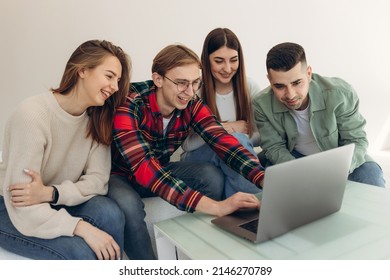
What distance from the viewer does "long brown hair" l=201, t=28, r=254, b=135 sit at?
5.64 feet

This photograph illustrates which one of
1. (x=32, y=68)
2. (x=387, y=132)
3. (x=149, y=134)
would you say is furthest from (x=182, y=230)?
(x=387, y=132)

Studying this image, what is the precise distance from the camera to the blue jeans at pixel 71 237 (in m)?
1.04

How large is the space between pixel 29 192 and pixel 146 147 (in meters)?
0.36

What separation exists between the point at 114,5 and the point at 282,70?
110 cm

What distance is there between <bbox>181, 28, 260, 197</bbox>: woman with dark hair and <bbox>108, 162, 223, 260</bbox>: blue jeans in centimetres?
12

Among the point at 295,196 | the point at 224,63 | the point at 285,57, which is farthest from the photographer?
the point at 224,63

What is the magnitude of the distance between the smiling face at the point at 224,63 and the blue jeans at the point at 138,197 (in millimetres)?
439

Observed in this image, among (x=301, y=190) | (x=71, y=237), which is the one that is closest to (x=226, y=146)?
(x=301, y=190)

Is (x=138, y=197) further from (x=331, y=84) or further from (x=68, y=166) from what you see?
(x=331, y=84)

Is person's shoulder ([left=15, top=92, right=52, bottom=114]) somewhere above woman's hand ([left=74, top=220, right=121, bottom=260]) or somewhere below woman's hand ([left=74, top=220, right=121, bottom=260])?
above

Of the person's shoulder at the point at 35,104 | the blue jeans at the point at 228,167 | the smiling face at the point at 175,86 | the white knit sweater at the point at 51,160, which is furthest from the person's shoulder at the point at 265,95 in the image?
the person's shoulder at the point at 35,104

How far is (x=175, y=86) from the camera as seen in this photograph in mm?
1352

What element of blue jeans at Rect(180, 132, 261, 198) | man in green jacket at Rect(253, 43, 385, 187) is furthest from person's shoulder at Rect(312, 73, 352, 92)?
blue jeans at Rect(180, 132, 261, 198)

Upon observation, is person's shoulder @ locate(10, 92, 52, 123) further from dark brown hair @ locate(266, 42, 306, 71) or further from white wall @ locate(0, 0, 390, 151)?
white wall @ locate(0, 0, 390, 151)
